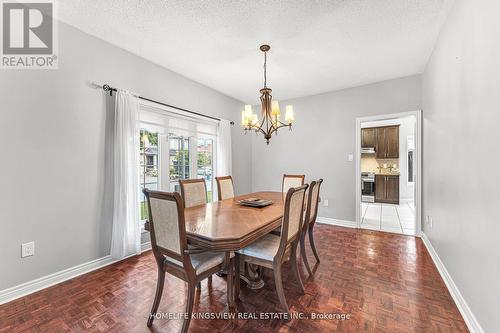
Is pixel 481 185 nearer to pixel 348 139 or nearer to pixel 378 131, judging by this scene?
pixel 348 139

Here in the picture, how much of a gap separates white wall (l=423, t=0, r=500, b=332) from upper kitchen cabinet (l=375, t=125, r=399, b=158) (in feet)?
14.1

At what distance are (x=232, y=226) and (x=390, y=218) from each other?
4366 millimetres

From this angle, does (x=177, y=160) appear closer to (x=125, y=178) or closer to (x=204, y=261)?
(x=125, y=178)

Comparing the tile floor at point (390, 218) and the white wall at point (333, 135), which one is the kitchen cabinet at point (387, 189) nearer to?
the tile floor at point (390, 218)

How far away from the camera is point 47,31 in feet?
6.90

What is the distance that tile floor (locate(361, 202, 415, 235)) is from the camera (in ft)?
12.6

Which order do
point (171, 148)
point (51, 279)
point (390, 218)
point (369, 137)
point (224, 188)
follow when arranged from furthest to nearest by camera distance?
point (369, 137)
point (390, 218)
point (171, 148)
point (224, 188)
point (51, 279)

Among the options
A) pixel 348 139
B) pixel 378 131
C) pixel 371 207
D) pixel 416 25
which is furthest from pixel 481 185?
pixel 378 131

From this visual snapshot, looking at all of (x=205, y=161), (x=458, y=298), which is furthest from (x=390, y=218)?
(x=205, y=161)

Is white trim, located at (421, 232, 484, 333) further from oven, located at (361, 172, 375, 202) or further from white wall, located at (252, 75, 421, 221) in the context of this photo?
oven, located at (361, 172, 375, 202)

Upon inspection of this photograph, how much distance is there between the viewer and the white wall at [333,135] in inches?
143

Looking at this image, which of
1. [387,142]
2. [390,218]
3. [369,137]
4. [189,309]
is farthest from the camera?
[369,137]

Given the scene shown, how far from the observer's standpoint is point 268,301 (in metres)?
1.84

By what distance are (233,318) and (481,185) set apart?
6.40 feet
